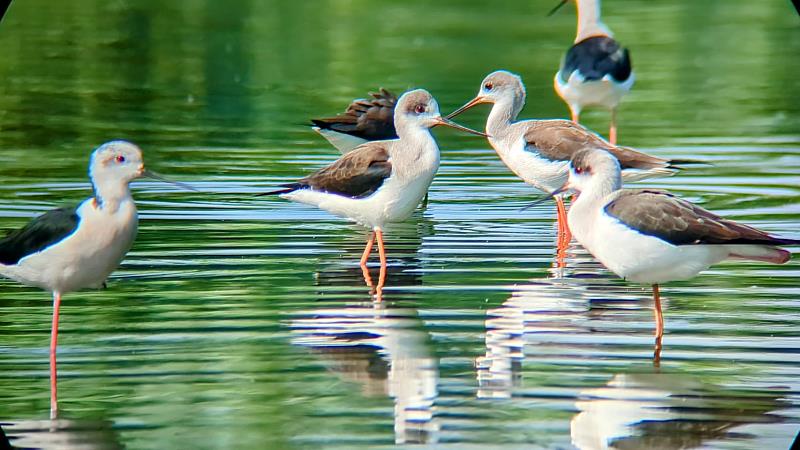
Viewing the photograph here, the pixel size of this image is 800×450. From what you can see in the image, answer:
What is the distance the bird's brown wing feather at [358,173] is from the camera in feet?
38.3

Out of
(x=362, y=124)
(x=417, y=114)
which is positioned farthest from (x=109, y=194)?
(x=362, y=124)

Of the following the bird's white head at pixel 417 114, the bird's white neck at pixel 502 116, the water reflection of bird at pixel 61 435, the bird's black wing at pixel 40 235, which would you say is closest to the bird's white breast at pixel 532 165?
the bird's white neck at pixel 502 116

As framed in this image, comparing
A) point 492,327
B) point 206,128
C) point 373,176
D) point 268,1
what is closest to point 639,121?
point 206,128

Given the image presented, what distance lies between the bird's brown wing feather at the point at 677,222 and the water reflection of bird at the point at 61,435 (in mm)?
3460

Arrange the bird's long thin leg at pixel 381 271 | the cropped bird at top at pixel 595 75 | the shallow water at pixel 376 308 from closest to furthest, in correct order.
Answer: the shallow water at pixel 376 308 < the bird's long thin leg at pixel 381 271 < the cropped bird at top at pixel 595 75

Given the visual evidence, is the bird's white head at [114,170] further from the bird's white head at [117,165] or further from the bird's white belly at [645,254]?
the bird's white belly at [645,254]

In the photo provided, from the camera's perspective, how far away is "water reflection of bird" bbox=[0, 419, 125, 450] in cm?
754

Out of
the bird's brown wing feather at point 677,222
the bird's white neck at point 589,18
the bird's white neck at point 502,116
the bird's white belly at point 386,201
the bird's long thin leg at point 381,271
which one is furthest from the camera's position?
the bird's white neck at point 589,18

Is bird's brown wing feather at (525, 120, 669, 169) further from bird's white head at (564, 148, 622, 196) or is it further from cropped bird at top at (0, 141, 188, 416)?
cropped bird at top at (0, 141, 188, 416)

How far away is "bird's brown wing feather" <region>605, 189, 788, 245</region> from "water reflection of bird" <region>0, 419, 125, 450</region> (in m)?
3.46

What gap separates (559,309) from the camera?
1032cm

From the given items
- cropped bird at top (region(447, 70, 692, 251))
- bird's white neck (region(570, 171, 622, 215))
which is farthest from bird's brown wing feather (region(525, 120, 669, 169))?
bird's white neck (region(570, 171, 622, 215))

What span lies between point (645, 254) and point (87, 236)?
3.40m

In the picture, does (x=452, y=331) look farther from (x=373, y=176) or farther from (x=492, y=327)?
(x=373, y=176)
